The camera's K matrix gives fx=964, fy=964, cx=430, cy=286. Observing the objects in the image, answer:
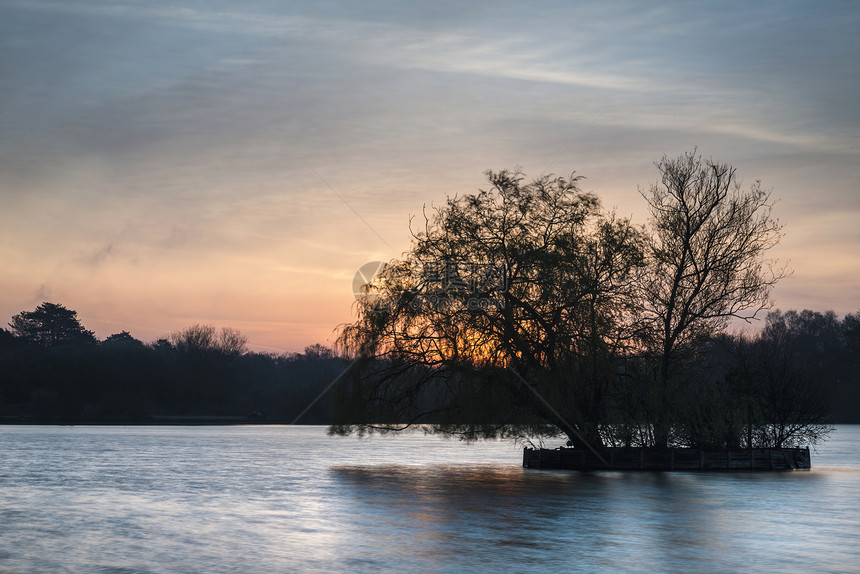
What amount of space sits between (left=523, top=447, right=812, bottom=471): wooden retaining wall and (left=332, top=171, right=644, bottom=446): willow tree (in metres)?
2.07

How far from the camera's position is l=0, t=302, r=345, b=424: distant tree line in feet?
398

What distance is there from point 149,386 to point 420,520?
115 meters

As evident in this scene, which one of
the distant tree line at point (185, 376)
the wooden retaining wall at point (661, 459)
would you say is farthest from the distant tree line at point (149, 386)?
the wooden retaining wall at point (661, 459)

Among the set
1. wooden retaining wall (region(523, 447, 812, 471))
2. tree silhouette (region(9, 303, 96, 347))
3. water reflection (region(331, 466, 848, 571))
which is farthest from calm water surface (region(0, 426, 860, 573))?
tree silhouette (region(9, 303, 96, 347))

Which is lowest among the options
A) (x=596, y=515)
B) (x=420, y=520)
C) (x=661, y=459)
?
(x=420, y=520)

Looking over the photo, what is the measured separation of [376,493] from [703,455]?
17425 millimetres

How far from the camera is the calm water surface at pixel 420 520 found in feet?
55.0

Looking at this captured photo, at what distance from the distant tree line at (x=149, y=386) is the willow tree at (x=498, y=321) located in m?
73.5

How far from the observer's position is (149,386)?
130 metres

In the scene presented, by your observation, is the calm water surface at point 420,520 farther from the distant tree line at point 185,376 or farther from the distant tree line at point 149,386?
the distant tree line at point 149,386

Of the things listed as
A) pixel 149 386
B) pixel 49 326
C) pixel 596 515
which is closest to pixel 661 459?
pixel 596 515

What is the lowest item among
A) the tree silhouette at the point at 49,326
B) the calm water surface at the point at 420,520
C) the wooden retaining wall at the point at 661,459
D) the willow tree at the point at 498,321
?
the calm water surface at the point at 420,520

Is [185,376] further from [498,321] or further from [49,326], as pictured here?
[498,321]

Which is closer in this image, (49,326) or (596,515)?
(596,515)
